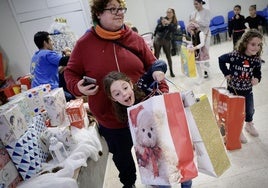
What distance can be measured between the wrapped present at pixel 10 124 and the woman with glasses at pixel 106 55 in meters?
0.42

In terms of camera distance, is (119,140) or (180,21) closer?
(119,140)

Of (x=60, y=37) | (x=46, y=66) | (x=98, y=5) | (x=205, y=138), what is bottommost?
(x=205, y=138)

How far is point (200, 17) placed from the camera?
351 centimetres

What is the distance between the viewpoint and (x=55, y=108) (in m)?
1.81

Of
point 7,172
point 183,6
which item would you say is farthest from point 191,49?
point 183,6

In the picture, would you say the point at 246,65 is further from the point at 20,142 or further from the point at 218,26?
the point at 218,26

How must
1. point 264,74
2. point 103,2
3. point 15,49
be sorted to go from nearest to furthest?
point 103,2 → point 264,74 → point 15,49

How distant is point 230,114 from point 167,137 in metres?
1.07

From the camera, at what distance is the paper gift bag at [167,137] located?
0.81 meters

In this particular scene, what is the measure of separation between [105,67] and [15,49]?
16.2 feet

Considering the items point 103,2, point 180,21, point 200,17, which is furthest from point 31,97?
point 180,21

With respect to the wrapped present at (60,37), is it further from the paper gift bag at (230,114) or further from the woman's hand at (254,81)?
the woman's hand at (254,81)

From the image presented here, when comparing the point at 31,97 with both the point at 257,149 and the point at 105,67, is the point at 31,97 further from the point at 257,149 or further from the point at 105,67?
the point at 257,149

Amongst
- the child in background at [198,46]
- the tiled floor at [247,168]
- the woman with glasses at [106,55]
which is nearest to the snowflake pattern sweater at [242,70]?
the tiled floor at [247,168]
